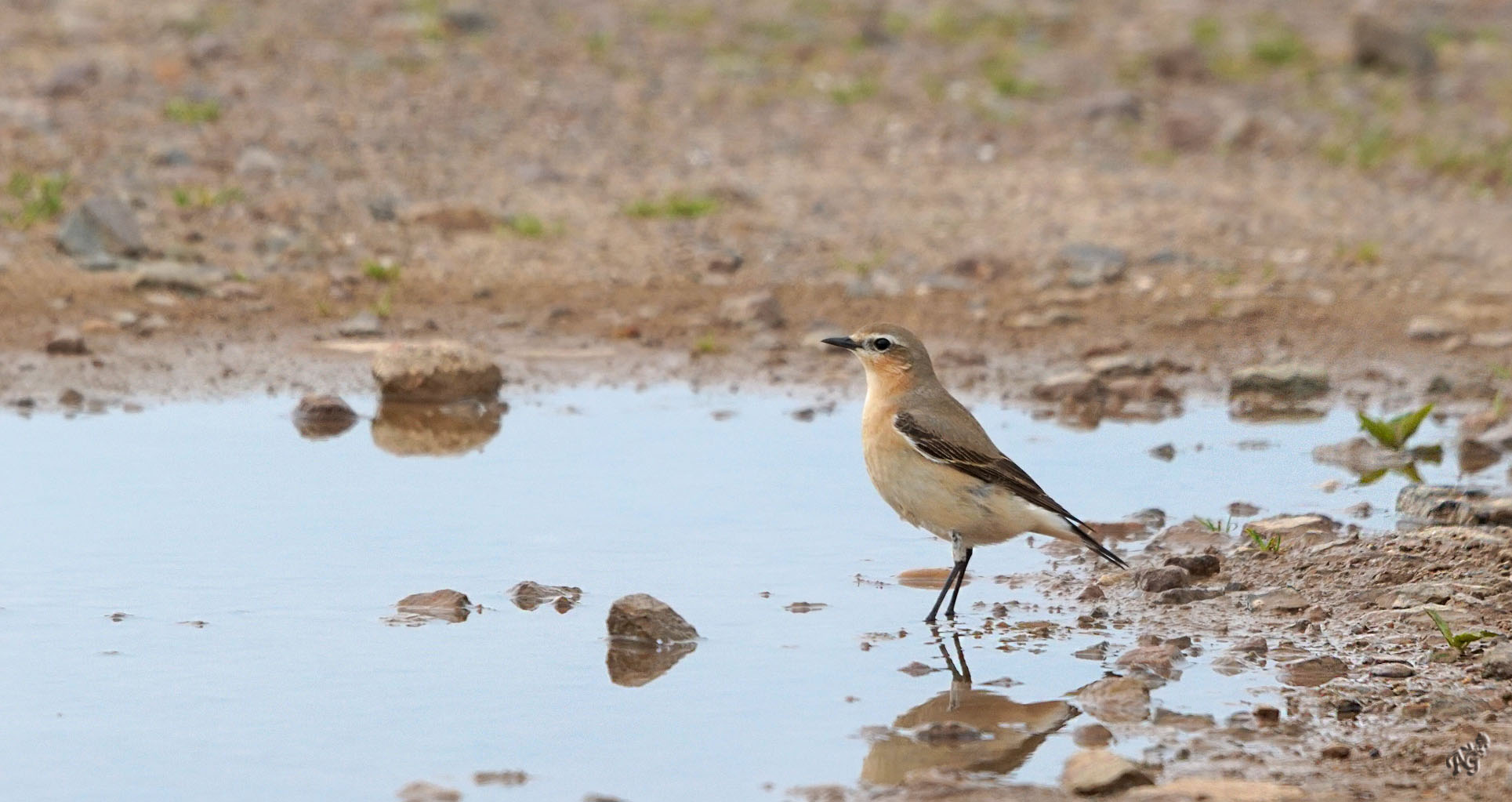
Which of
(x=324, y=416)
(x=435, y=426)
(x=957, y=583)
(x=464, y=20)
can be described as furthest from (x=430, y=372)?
(x=464, y=20)

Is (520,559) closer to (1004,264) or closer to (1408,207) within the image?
(1004,264)

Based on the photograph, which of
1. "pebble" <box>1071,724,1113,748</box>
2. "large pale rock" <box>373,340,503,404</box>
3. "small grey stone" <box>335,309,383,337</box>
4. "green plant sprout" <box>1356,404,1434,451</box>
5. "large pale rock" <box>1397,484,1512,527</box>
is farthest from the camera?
"small grey stone" <box>335,309,383,337</box>

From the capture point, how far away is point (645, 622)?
6.69 metres

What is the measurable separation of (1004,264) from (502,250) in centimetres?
356

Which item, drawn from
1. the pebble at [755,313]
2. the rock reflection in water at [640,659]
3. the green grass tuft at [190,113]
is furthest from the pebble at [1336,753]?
the green grass tuft at [190,113]

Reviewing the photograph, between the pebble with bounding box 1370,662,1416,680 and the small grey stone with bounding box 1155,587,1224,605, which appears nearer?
the pebble with bounding box 1370,662,1416,680

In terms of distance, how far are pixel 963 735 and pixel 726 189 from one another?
9223mm

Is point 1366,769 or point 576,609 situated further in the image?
point 576,609

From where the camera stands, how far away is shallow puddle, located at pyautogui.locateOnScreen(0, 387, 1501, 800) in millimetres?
5617

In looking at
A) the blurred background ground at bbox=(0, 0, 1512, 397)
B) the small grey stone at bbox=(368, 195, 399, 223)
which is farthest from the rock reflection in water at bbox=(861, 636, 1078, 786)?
the small grey stone at bbox=(368, 195, 399, 223)

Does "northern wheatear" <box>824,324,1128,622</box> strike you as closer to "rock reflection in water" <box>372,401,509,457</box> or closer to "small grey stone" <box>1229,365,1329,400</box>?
"rock reflection in water" <box>372,401,509,457</box>

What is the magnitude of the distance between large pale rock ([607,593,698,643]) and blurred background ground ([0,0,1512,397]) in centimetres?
505

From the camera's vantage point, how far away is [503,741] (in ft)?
18.6

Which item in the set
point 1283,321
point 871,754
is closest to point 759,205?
point 1283,321
